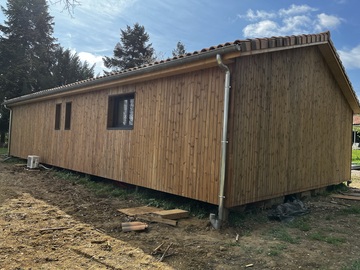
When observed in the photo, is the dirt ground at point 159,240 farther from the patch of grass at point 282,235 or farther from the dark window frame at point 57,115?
the dark window frame at point 57,115

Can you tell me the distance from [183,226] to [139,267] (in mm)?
1617

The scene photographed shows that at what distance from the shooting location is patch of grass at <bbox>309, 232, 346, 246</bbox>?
4.46 m

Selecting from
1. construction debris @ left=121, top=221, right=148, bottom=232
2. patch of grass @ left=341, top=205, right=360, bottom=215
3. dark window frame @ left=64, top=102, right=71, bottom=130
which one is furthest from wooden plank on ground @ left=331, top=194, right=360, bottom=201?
dark window frame @ left=64, top=102, right=71, bottom=130

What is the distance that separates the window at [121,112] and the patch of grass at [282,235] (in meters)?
4.36

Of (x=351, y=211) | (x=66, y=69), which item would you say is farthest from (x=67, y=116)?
(x=66, y=69)

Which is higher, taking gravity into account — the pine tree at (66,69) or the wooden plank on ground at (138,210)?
the pine tree at (66,69)

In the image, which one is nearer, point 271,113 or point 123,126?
point 271,113

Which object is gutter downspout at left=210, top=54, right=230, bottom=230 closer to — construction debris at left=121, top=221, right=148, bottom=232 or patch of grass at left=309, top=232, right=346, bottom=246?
construction debris at left=121, top=221, right=148, bottom=232

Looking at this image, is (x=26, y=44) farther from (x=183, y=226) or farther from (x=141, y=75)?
(x=183, y=226)

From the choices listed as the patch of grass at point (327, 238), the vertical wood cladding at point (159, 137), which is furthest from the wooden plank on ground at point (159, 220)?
the patch of grass at point (327, 238)

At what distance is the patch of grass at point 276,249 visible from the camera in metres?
3.91

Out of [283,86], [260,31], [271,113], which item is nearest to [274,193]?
[271,113]

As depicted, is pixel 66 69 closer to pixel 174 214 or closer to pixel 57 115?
pixel 57 115

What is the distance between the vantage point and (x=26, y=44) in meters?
28.0
